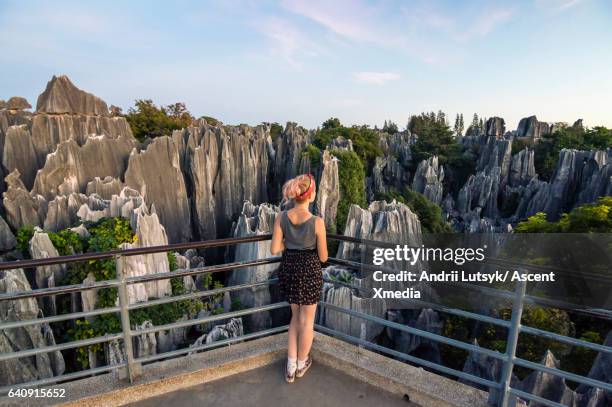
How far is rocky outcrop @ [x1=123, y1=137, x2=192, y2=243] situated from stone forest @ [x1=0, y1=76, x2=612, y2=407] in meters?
0.05

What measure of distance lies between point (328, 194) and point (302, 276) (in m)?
15.4

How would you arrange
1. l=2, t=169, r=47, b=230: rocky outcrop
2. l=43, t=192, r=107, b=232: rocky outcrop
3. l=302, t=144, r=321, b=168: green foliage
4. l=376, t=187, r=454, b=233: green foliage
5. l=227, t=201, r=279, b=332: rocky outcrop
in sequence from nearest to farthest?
l=43, t=192, r=107, b=232: rocky outcrop, l=227, t=201, r=279, b=332: rocky outcrop, l=2, t=169, r=47, b=230: rocky outcrop, l=376, t=187, r=454, b=233: green foliage, l=302, t=144, r=321, b=168: green foliage

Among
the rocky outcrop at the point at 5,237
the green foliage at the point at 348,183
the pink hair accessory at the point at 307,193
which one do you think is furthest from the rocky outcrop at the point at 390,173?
the pink hair accessory at the point at 307,193

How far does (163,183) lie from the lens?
1491 cm

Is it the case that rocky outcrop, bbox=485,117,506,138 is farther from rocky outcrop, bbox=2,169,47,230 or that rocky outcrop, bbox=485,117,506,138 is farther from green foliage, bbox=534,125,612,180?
rocky outcrop, bbox=2,169,47,230

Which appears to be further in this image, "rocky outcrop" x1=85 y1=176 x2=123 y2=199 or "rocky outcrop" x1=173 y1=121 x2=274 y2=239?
"rocky outcrop" x1=173 y1=121 x2=274 y2=239

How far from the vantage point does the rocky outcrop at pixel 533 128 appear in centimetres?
3538

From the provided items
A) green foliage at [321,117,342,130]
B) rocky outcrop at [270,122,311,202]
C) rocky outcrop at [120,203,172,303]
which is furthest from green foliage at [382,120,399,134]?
rocky outcrop at [120,203,172,303]

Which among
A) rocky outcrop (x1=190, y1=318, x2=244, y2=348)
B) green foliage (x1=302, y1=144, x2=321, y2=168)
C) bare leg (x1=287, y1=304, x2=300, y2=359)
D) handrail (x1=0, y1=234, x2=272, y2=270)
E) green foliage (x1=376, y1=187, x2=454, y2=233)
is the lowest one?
rocky outcrop (x1=190, y1=318, x2=244, y2=348)

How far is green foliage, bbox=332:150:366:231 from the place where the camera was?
18734 millimetres

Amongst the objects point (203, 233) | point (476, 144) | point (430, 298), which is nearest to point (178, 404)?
point (430, 298)

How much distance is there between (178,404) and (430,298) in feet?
30.3

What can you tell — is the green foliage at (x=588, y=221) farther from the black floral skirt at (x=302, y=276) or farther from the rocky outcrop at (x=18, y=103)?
the rocky outcrop at (x=18, y=103)

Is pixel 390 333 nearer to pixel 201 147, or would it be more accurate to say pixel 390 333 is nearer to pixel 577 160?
pixel 201 147
